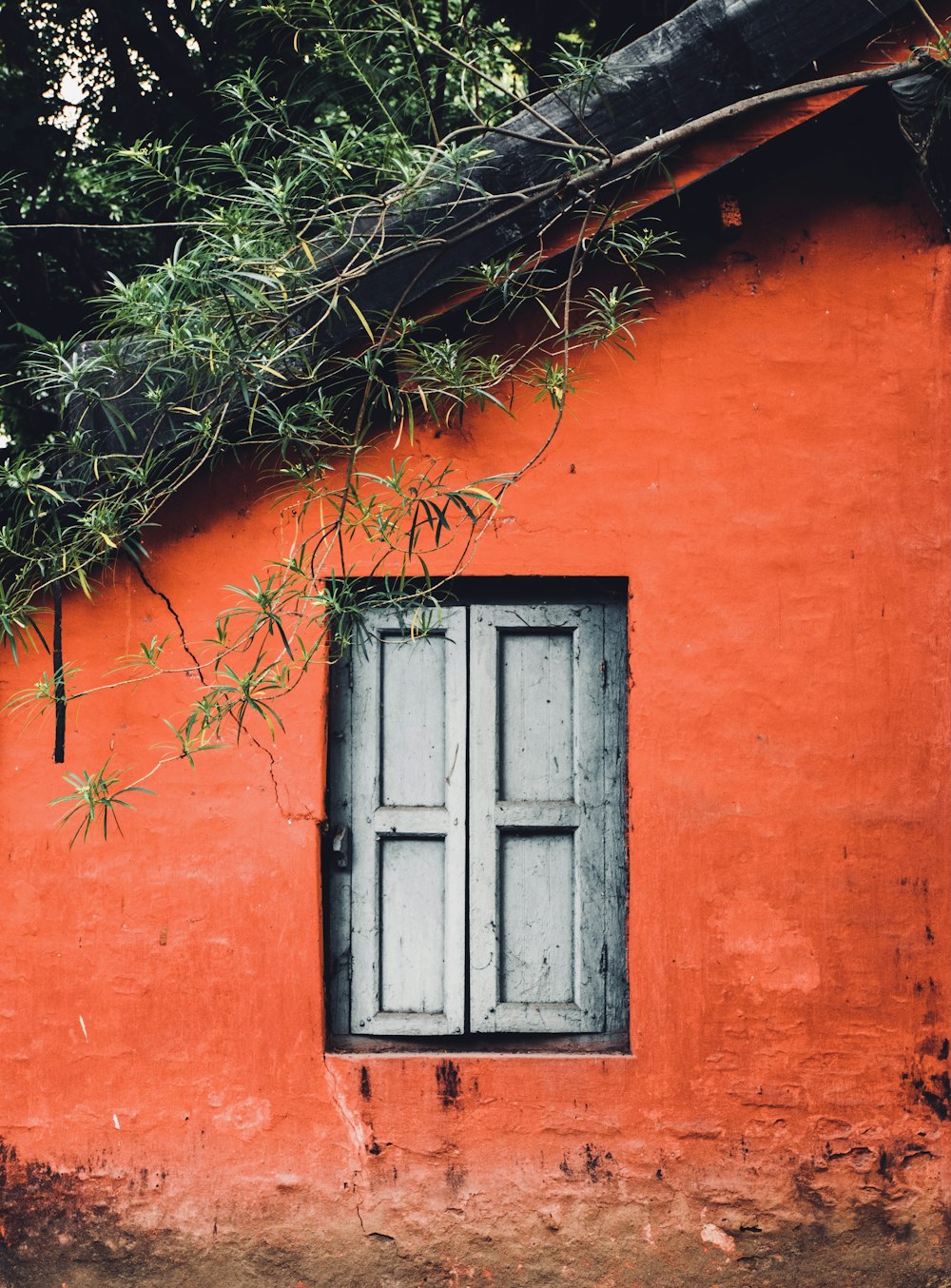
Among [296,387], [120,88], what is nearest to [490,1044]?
[296,387]

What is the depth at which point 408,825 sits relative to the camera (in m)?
3.18

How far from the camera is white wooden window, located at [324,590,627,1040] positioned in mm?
3152

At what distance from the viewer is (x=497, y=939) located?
3154 millimetres

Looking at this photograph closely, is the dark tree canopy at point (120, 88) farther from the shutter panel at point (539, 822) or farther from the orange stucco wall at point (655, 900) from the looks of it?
the shutter panel at point (539, 822)

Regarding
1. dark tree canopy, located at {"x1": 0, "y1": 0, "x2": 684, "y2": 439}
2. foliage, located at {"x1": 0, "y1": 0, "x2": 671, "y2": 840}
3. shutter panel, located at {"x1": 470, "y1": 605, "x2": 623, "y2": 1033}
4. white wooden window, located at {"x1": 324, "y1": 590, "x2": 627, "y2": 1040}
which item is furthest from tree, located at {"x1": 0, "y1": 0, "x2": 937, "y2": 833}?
dark tree canopy, located at {"x1": 0, "y1": 0, "x2": 684, "y2": 439}

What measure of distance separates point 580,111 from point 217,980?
8.82 feet

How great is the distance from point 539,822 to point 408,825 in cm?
41

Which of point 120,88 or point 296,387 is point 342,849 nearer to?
point 296,387

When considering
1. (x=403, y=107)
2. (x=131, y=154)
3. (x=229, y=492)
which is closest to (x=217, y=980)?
(x=229, y=492)

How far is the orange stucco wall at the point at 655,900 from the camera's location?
119 inches

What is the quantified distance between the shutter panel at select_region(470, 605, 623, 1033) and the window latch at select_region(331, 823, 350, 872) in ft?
1.26

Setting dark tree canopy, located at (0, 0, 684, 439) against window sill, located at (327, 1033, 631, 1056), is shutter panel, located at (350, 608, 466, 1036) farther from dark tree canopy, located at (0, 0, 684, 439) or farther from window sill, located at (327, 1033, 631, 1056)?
dark tree canopy, located at (0, 0, 684, 439)

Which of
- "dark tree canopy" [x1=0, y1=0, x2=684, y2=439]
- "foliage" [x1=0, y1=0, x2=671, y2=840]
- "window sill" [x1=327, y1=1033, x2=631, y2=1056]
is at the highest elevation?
"dark tree canopy" [x1=0, y1=0, x2=684, y2=439]

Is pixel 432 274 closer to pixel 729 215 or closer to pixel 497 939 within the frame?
pixel 729 215
